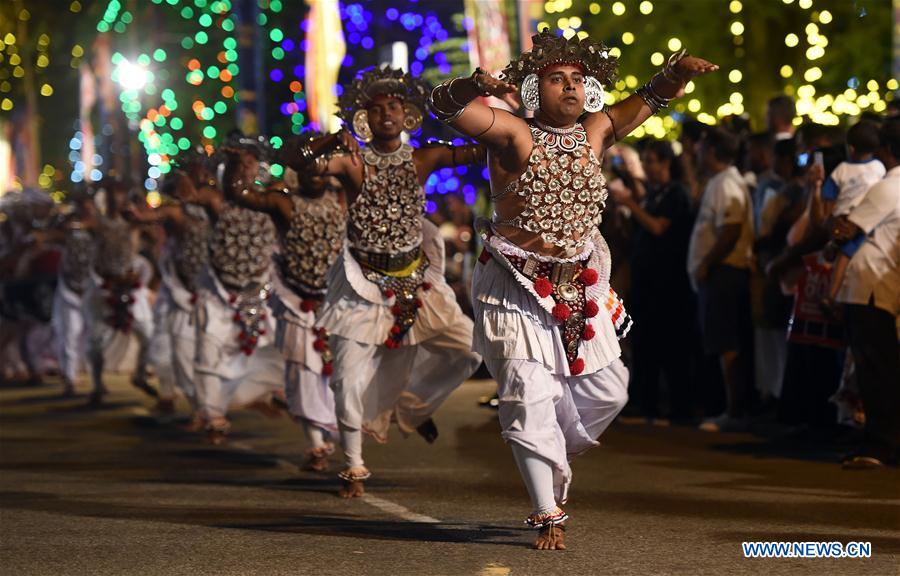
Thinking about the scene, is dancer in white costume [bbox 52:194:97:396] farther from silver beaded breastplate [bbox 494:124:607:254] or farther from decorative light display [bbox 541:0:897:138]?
silver beaded breastplate [bbox 494:124:607:254]

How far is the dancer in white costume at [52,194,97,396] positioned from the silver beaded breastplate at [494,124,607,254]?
11.1 m

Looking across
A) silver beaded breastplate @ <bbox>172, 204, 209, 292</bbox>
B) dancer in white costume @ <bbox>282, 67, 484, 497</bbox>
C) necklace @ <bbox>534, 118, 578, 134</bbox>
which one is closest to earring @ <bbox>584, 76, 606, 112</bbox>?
necklace @ <bbox>534, 118, 578, 134</bbox>

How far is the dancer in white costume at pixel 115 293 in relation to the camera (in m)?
17.9

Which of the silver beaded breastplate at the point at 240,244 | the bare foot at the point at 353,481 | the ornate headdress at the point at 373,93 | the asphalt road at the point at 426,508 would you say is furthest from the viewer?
the silver beaded breastplate at the point at 240,244

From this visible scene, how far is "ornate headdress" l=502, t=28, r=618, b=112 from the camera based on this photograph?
8844 millimetres

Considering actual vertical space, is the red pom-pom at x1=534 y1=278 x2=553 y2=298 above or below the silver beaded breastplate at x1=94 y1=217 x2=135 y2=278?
below

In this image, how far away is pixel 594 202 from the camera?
894 centimetres

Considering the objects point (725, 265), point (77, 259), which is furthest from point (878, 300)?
point (77, 259)

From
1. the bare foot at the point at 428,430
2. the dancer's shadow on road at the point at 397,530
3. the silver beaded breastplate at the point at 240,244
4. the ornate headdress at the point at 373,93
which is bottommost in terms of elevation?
the dancer's shadow on road at the point at 397,530

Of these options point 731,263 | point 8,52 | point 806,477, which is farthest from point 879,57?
point 8,52

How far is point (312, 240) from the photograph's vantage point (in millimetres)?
12352

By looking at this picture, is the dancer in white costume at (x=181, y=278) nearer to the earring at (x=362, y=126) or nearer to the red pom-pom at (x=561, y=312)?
the earring at (x=362, y=126)

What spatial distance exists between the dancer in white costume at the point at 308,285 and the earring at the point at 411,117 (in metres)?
1.21

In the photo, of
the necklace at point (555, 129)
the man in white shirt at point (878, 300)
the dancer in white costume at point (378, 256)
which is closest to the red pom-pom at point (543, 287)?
the necklace at point (555, 129)
